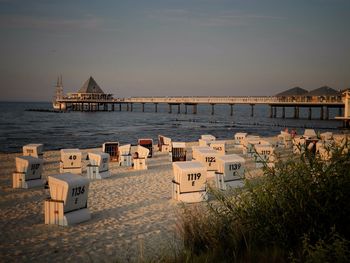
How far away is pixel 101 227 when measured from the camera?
7078mm

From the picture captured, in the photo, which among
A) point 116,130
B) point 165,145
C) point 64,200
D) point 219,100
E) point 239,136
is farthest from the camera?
point 219,100

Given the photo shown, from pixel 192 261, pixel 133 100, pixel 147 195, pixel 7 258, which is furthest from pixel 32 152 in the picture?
pixel 133 100

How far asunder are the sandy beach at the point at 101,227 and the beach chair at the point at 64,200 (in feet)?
0.57

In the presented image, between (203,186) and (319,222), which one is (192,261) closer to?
(319,222)

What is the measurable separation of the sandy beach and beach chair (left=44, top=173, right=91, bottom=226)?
0.57 ft

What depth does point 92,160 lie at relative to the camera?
12.1m

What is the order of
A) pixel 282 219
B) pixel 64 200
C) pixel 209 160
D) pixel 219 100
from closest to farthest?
1. pixel 282 219
2. pixel 64 200
3. pixel 209 160
4. pixel 219 100

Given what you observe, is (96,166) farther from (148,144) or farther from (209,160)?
(148,144)

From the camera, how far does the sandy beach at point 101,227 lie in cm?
571

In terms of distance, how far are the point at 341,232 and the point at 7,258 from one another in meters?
4.98

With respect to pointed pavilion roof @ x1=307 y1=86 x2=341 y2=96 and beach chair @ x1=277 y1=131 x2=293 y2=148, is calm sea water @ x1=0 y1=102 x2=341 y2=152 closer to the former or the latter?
pointed pavilion roof @ x1=307 y1=86 x2=341 y2=96

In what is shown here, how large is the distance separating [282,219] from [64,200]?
15.1ft

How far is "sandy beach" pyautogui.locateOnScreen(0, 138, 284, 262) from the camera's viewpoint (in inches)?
225

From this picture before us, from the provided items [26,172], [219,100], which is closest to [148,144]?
[26,172]
